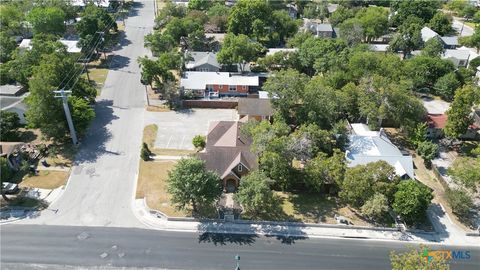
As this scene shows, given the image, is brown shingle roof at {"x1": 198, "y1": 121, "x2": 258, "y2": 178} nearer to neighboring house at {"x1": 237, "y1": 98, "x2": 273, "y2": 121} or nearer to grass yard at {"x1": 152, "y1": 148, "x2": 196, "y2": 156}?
grass yard at {"x1": 152, "y1": 148, "x2": 196, "y2": 156}

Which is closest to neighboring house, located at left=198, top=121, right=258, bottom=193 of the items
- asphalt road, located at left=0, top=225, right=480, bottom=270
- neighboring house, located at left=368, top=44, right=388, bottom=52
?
asphalt road, located at left=0, top=225, right=480, bottom=270

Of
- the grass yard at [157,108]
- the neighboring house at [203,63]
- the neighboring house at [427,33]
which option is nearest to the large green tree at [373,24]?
the neighboring house at [427,33]

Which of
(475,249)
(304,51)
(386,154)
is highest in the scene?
(304,51)

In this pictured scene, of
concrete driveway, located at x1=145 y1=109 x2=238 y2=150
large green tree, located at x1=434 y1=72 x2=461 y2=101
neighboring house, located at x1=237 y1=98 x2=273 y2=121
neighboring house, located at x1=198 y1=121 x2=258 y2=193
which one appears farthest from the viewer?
large green tree, located at x1=434 y1=72 x2=461 y2=101

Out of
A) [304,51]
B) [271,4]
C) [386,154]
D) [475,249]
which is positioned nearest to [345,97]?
[386,154]

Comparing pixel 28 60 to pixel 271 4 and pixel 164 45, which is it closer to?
pixel 164 45

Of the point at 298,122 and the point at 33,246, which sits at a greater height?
the point at 298,122

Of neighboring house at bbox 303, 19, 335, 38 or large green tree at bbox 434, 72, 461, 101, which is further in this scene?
neighboring house at bbox 303, 19, 335, 38
